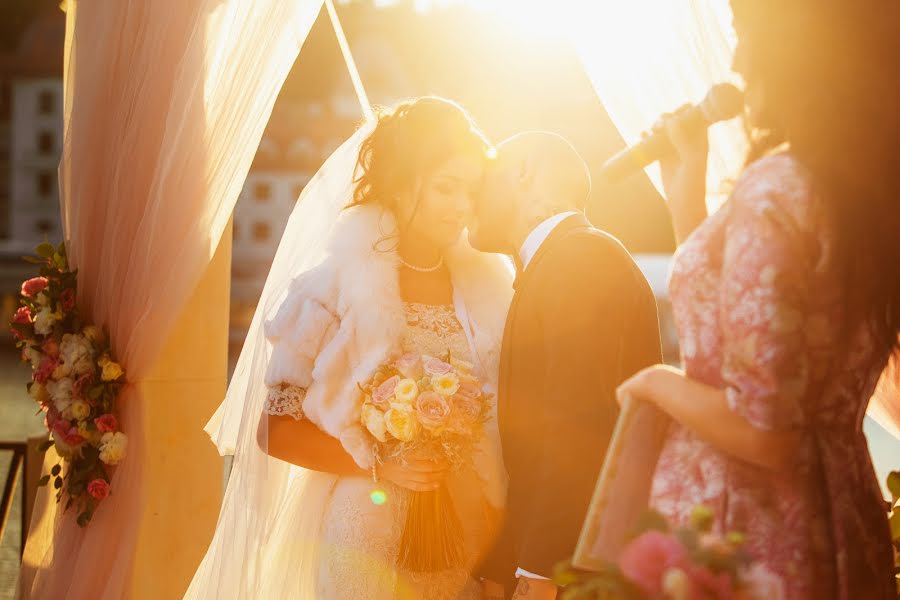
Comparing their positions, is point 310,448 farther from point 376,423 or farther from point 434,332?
point 434,332

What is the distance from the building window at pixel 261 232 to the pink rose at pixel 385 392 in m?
39.7

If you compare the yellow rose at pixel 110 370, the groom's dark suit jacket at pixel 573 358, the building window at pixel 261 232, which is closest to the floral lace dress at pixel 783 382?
the groom's dark suit jacket at pixel 573 358

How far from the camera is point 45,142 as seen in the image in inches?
1773

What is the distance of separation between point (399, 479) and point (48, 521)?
6.92ft

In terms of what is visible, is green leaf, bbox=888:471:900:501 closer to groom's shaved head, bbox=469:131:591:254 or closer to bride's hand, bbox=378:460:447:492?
groom's shaved head, bbox=469:131:591:254

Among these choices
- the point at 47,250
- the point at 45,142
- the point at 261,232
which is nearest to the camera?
the point at 47,250

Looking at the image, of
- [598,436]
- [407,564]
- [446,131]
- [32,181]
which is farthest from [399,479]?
[32,181]

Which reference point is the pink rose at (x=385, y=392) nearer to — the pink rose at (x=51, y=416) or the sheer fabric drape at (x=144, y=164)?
the sheer fabric drape at (x=144, y=164)

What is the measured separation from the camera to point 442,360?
2.84 m

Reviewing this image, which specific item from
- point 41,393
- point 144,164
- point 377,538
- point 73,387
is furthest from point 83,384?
point 377,538

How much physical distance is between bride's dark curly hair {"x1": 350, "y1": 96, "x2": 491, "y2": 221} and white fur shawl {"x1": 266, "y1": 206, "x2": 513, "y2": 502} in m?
0.15

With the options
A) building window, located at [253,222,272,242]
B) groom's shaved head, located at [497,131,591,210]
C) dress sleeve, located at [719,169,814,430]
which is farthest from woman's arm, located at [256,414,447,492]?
building window, located at [253,222,272,242]

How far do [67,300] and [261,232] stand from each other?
126 feet

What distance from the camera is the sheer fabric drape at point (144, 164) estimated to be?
3.68 metres
